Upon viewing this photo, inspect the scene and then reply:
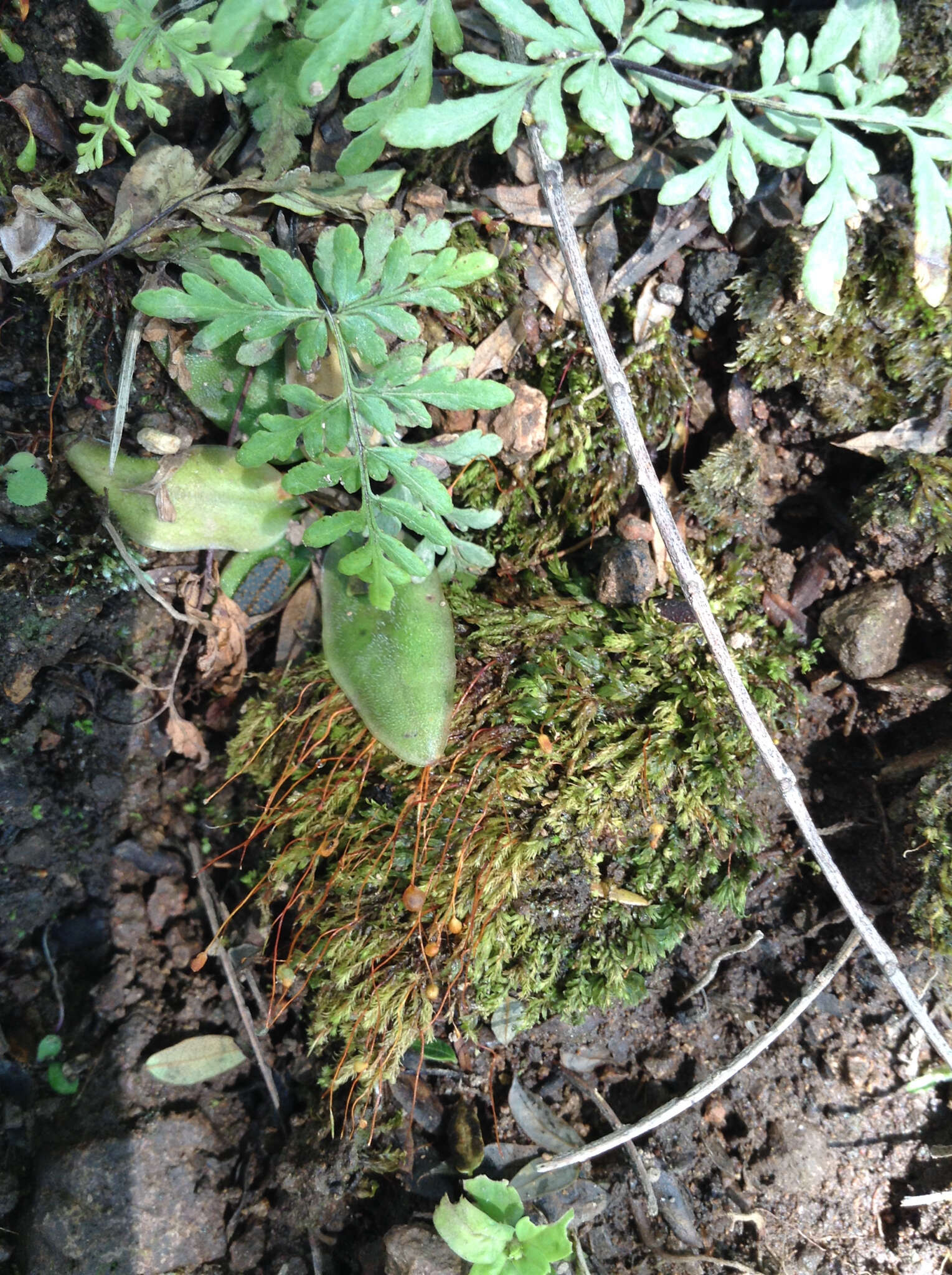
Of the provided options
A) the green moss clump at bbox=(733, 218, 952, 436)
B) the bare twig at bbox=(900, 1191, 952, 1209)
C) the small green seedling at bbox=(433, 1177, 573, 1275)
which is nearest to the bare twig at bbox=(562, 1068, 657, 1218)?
the small green seedling at bbox=(433, 1177, 573, 1275)

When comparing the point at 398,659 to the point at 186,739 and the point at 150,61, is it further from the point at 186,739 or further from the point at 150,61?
the point at 150,61

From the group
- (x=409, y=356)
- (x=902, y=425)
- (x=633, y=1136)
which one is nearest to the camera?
(x=409, y=356)

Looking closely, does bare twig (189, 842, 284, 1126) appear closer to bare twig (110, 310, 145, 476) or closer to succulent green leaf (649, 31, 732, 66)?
bare twig (110, 310, 145, 476)

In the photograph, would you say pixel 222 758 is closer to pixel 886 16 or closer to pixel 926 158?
pixel 926 158

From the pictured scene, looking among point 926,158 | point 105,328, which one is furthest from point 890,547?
point 105,328

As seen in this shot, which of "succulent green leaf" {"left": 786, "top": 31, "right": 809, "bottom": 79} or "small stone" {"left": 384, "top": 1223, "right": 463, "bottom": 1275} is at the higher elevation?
"succulent green leaf" {"left": 786, "top": 31, "right": 809, "bottom": 79}

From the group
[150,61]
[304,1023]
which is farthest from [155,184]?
[304,1023]
